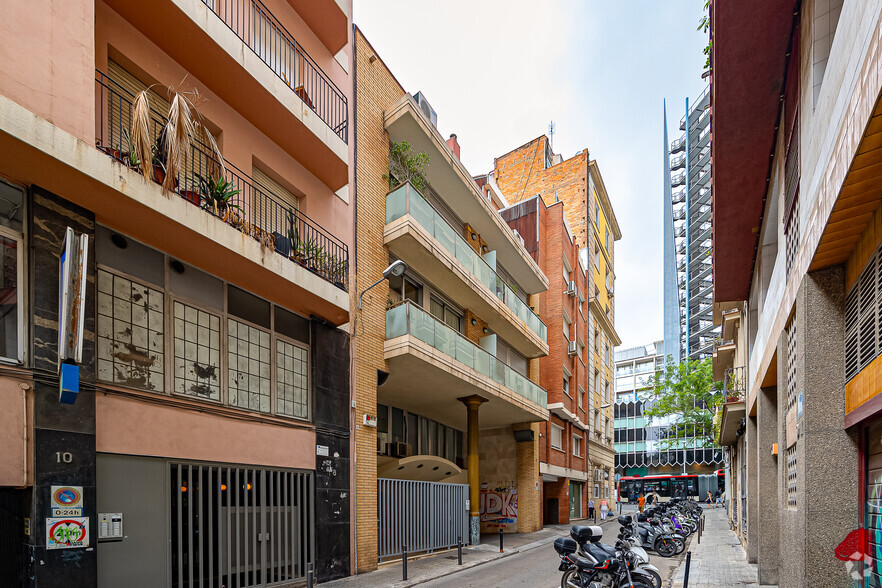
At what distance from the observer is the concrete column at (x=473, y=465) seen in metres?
19.5

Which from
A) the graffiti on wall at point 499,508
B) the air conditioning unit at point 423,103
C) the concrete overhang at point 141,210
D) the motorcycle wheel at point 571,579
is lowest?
the graffiti on wall at point 499,508

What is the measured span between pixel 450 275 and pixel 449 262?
28.0 inches

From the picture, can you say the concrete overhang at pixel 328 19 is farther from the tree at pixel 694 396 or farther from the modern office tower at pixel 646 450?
the modern office tower at pixel 646 450

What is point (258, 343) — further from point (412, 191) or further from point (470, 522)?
point (470, 522)

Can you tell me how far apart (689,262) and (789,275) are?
6538cm

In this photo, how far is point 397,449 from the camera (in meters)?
18.1

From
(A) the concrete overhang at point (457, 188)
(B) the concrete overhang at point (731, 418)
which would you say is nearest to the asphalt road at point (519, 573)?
(B) the concrete overhang at point (731, 418)

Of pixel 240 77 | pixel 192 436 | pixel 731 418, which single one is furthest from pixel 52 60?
pixel 731 418

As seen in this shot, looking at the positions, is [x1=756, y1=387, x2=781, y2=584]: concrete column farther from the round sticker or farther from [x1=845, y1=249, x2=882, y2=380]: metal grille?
the round sticker

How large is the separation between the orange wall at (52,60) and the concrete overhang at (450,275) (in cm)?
878

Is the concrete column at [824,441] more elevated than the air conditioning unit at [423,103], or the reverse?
the air conditioning unit at [423,103]

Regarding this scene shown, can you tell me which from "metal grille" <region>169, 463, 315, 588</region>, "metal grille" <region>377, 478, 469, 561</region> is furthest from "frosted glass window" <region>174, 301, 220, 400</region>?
"metal grille" <region>377, 478, 469, 561</region>

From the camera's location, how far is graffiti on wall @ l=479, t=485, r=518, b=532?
25.1 m

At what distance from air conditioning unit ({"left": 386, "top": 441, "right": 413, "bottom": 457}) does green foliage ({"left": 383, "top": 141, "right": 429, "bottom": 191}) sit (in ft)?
25.3
